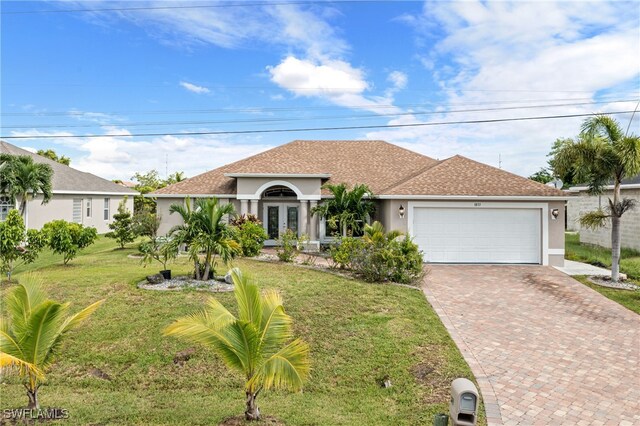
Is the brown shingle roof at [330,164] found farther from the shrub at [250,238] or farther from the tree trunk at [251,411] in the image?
the tree trunk at [251,411]

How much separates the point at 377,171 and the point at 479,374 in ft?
53.3

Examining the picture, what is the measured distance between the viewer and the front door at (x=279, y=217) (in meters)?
20.7

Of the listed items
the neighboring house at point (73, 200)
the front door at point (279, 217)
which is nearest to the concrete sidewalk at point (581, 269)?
the front door at point (279, 217)

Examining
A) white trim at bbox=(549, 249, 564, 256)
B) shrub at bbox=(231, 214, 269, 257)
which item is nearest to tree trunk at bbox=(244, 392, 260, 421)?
shrub at bbox=(231, 214, 269, 257)

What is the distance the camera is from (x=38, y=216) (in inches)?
925

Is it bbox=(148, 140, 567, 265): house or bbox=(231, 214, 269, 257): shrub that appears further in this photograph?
bbox=(148, 140, 567, 265): house

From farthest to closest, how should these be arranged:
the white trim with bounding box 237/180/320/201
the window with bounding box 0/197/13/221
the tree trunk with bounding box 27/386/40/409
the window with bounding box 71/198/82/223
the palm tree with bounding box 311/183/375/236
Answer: the window with bounding box 71/198/82/223, the window with bounding box 0/197/13/221, the white trim with bounding box 237/180/320/201, the palm tree with bounding box 311/183/375/236, the tree trunk with bounding box 27/386/40/409

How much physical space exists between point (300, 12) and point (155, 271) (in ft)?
35.6

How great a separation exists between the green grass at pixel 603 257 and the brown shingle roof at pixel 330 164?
866cm

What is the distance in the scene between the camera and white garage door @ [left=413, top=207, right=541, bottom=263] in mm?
16828

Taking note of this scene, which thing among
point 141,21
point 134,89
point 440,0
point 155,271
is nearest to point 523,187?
point 440,0

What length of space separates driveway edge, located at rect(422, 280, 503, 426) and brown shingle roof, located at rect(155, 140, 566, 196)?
826 cm

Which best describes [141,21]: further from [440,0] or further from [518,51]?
[518,51]

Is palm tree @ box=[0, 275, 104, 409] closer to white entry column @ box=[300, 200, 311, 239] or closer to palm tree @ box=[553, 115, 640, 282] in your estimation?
white entry column @ box=[300, 200, 311, 239]
